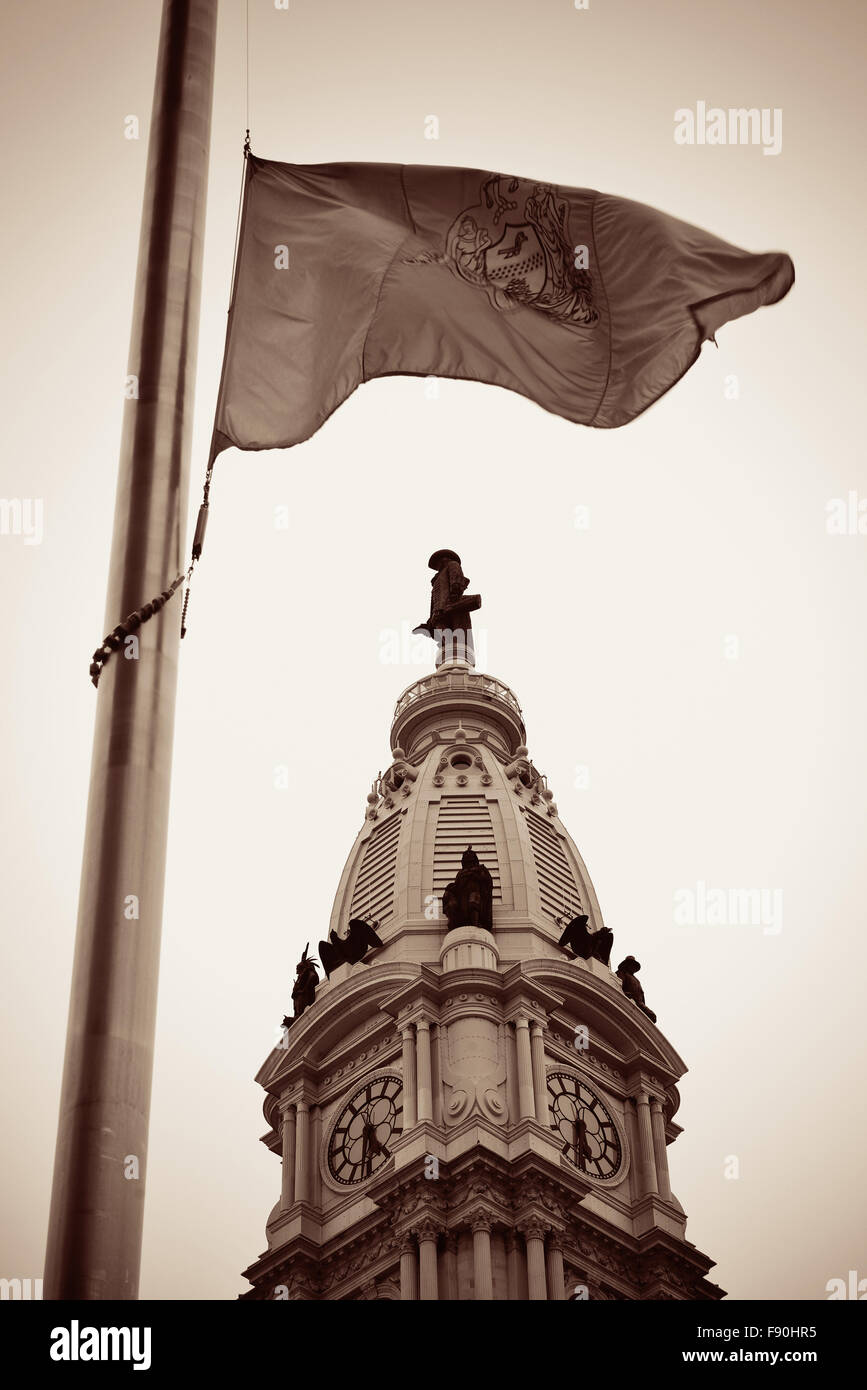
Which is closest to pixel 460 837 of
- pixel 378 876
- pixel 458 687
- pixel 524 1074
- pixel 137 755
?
pixel 378 876

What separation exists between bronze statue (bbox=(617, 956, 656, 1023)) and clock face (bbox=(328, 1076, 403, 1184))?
12.0m

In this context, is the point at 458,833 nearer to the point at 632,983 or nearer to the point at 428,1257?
the point at 632,983

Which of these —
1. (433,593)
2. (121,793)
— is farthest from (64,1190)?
(433,593)

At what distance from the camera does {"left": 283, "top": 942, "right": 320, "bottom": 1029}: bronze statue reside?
8138cm

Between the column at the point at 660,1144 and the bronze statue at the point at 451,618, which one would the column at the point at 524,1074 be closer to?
the column at the point at 660,1144

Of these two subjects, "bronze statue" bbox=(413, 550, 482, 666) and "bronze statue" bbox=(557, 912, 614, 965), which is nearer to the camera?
"bronze statue" bbox=(557, 912, 614, 965)

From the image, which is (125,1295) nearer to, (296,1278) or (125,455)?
(125,455)

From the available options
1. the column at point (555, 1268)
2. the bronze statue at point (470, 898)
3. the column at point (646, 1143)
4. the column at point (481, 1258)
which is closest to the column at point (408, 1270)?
the column at point (481, 1258)

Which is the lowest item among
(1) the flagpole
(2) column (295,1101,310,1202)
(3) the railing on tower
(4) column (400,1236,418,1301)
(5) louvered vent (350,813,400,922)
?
(1) the flagpole

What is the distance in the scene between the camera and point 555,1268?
6625 cm

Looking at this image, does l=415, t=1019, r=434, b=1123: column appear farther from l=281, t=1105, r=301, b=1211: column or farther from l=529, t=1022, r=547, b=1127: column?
l=281, t=1105, r=301, b=1211: column

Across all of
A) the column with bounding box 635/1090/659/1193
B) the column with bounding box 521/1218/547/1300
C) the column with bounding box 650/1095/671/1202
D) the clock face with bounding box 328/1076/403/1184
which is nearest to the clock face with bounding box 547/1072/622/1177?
the column with bounding box 635/1090/659/1193

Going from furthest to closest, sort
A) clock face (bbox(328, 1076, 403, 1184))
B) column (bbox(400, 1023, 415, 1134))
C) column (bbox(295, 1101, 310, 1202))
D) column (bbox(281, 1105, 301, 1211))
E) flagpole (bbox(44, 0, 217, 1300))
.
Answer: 1. column (bbox(281, 1105, 301, 1211))
2. column (bbox(295, 1101, 310, 1202))
3. clock face (bbox(328, 1076, 403, 1184))
4. column (bbox(400, 1023, 415, 1134))
5. flagpole (bbox(44, 0, 217, 1300))
